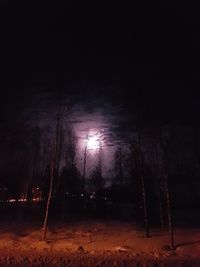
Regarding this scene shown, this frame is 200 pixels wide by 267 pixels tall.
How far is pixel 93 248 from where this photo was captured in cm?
1755

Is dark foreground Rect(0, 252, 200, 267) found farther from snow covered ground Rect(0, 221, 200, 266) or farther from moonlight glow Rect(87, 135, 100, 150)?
moonlight glow Rect(87, 135, 100, 150)

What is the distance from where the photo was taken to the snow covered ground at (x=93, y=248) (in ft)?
48.6

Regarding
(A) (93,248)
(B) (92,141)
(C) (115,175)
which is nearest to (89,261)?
(A) (93,248)

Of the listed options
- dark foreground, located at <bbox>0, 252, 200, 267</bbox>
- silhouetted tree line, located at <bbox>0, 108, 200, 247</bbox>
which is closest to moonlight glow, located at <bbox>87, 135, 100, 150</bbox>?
silhouetted tree line, located at <bbox>0, 108, 200, 247</bbox>

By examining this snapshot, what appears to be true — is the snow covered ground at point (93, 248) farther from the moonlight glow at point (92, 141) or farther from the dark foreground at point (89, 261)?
the moonlight glow at point (92, 141)

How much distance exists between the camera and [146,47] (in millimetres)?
14148

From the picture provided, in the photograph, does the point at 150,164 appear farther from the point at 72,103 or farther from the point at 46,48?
the point at 46,48

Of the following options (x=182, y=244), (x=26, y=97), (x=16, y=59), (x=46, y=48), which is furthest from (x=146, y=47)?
(x=182, y=244)

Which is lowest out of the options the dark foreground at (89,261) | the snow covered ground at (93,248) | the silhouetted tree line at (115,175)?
the dark foreground at (89,261)

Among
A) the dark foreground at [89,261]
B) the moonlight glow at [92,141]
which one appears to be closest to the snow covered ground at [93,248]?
the dark foreground at [89,261]

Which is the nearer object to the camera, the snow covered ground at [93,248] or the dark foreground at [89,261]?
the dark foreground at [89,261]

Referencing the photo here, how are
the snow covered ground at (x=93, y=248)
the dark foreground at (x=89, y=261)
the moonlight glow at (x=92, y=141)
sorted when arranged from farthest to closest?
the moonlight glow at (x=92, y=141), the snow covered ground at (x=93, y=248), the dark foreground at (x=89, y=261)

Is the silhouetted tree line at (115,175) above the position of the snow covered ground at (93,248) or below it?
above

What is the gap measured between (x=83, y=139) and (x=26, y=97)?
14.0m
